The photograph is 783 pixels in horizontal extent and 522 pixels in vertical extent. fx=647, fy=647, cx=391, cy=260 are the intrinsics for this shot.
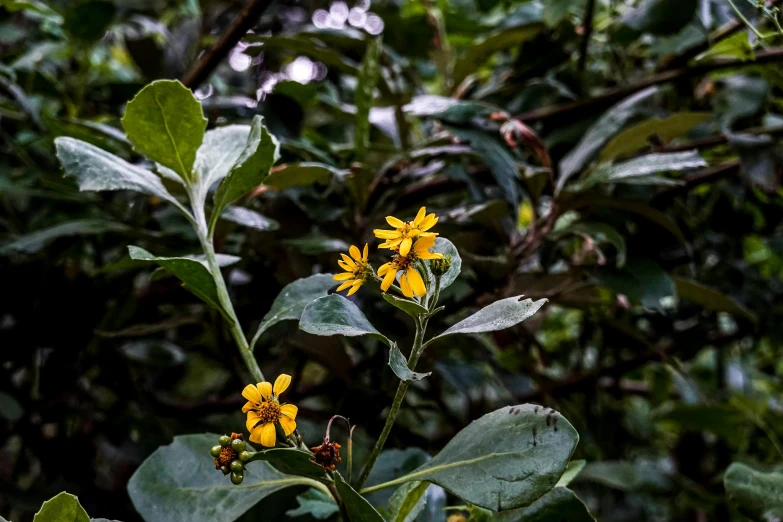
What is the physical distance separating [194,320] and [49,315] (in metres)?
0.21

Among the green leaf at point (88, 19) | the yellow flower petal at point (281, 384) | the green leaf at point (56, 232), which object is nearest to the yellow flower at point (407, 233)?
the yellow flower petal at point (281, 384)

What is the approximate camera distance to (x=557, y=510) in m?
0.46

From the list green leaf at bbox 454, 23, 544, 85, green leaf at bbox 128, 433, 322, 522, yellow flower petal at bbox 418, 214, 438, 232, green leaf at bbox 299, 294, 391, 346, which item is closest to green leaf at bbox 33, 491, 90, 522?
green leaf at bbox 128, 433, 322, 522

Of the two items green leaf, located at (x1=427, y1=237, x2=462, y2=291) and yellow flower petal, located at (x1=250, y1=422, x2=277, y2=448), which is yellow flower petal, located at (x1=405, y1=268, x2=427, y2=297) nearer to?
green leaf, located at (x1=427, y1=237, x2=462, y2=291)

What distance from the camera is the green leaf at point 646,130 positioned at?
→ 758 mm

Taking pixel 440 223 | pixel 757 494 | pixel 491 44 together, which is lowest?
pixel 757 494

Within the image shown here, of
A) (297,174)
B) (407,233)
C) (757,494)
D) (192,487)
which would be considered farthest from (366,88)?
(757,494)

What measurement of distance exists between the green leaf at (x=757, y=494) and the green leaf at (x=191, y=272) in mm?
507

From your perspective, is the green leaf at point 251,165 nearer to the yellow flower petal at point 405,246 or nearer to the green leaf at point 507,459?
the yellow flower petal at point 405,246

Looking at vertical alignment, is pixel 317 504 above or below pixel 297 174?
below

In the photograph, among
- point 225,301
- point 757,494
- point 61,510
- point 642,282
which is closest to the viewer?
point 61,510

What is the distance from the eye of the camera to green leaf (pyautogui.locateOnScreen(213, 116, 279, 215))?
51 centimetres

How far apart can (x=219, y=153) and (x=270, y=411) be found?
0.31 metres

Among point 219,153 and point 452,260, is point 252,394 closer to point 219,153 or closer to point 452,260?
point 452,260
